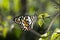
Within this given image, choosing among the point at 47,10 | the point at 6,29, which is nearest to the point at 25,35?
the point at 6,29

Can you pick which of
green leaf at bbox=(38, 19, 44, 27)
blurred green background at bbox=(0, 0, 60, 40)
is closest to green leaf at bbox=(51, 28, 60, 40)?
blurred green background at bbox=(0, 0, 60, 40)

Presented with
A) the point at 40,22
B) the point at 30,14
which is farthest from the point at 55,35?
the point at 30,14

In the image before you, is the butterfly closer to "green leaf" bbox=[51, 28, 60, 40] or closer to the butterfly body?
the butterfly body

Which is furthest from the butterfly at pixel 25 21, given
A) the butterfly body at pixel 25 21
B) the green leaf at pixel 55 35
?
the green leaf at pixel 55 35

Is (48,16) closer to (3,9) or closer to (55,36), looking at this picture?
(55,36)

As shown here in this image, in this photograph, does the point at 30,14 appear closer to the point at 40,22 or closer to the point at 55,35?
the point at 40,22

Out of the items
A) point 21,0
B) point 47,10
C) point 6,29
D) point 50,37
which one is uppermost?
point 21,0

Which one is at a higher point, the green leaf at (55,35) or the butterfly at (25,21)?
the butterfly at (25,21)

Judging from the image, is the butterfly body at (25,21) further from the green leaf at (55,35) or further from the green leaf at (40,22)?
the green leaf at (55,35)
